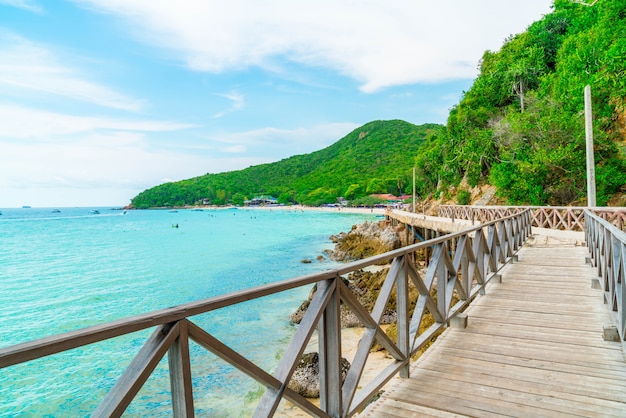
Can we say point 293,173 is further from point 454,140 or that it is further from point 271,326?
point 271,326

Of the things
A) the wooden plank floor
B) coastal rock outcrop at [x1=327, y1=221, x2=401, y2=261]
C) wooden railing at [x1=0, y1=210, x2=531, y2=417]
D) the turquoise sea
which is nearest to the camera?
wooden railing at [x1=0, y1=210, x2=531, y2=417]

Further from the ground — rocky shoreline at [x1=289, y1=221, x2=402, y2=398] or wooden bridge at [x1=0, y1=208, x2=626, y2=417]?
wooden bridge at [x1=0, y1=208, x2=626, y2=417]

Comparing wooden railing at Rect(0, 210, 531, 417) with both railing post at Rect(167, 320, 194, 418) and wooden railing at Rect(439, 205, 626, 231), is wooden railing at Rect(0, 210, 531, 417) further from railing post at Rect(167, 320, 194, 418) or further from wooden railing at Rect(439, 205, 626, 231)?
wooden railing at Rect(439, 205, 626, 231)

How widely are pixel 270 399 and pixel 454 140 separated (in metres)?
39.3

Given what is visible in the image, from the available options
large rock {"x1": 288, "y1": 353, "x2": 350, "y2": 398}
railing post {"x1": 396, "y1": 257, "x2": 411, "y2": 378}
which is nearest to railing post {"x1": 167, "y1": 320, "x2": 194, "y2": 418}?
railing post {"x1": 396, "y1": 257, "x2": 411, "y2": 378}

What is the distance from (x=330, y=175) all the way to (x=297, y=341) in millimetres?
130407

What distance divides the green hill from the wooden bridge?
72186 mm

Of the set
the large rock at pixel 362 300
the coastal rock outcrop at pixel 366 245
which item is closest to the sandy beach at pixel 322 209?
the coastal rock outcrop at pixel 366 245

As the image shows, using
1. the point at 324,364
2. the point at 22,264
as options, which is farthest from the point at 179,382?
the point at 22,264

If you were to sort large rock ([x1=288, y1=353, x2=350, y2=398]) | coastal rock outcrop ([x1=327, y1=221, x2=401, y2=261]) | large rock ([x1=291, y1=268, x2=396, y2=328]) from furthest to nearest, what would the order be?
coastal rock outcrop ([x1=327, y1=221, x2=401, y2=261]) < large rock ([x1=291, y1=268, x2=396, y2=328]) < large rock ([x1=288, y1=353, x2=350, y2=398])

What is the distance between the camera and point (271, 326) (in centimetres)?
1323

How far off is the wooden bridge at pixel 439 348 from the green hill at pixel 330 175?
237 ft

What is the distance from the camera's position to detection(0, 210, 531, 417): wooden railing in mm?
1354

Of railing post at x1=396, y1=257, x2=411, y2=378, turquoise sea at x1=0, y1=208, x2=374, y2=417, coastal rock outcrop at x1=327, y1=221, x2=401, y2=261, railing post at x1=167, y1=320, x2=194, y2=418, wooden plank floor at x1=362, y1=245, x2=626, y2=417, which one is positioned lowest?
turquoise sea at x1=0, y1=208, x2=374, y2=417
